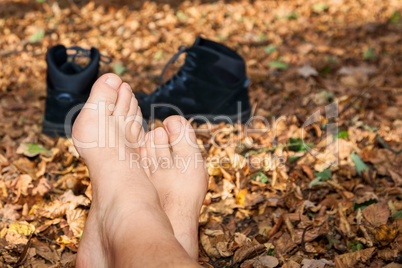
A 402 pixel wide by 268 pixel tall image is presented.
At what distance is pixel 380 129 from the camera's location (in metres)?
2.36

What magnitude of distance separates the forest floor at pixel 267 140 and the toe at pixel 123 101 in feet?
1.38

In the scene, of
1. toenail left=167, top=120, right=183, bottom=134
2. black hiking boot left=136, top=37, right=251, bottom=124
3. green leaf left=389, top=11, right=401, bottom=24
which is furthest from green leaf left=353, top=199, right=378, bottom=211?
green leaf left=389, top=11, right=401, bottom=24

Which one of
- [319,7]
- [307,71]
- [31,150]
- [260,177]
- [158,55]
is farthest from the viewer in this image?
[319,7]

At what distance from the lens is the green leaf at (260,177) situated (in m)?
Result: 2.07

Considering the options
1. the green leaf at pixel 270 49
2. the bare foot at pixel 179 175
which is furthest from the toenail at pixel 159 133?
the green leaf at pixel 270 49

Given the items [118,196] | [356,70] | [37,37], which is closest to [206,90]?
[118,196]

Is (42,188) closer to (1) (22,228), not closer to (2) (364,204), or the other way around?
(1) (22,228)

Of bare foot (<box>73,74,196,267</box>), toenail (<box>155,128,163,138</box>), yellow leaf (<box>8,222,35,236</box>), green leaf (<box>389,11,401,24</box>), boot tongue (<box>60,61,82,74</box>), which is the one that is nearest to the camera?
bare foot (<box>73,74,196,267</box>)

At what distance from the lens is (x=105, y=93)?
1.78 m

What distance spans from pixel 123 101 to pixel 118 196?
0.57m

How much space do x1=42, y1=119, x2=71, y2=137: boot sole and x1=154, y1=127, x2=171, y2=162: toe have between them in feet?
2.57

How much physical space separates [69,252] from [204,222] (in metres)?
0.58

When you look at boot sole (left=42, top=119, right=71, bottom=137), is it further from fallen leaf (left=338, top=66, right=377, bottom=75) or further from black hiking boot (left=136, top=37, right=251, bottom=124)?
fallen leaf (left=338, top=66, right=377, bottom=75)

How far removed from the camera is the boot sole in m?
2.42
